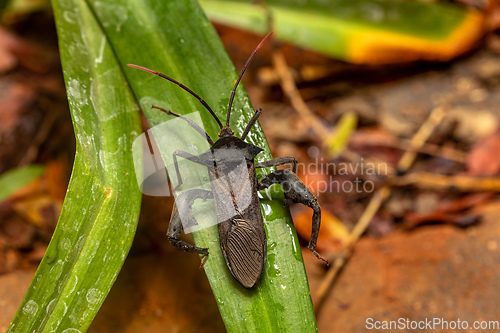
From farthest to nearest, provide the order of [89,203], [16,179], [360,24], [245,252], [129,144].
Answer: [360,24] → [16,179] → [129,144] → [245,252] → [89,203]

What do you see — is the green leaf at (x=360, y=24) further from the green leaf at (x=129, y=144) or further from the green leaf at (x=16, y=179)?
the green leaf at (x=16, y=179)

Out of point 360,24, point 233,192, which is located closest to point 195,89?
point 233,192

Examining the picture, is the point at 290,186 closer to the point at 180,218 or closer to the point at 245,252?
the point at 245,252

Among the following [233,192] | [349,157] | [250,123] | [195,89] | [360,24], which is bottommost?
[349,157]

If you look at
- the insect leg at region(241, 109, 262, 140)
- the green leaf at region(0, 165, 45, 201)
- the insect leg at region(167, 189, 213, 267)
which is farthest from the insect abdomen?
the green leaf at region(0, 165, 45, 201)

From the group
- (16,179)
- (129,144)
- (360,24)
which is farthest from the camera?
(360,24)

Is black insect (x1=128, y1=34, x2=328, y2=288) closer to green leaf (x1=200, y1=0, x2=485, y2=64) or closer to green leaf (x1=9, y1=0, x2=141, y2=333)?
green leaf (x1=9, y1=0, x2=141, y2=333)

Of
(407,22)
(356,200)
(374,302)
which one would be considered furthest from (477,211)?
(407,22)
